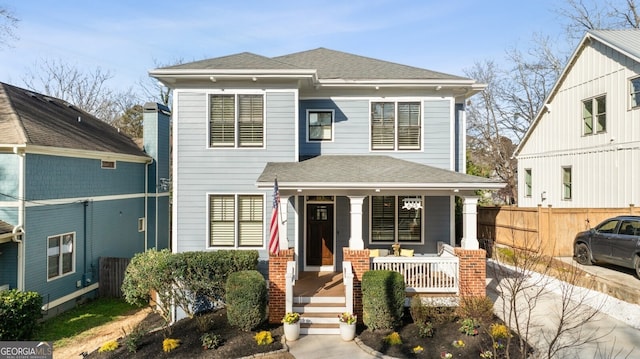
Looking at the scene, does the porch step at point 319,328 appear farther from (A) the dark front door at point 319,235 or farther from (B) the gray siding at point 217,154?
(B) the gray siding at point 217,154

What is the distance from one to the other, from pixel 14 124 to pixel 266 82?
8228mm

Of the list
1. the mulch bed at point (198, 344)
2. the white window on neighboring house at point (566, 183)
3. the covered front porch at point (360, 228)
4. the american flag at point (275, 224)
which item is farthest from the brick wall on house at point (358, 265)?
the white window on neighboring house at point (566, 183)

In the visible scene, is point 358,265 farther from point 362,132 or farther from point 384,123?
point 384,123

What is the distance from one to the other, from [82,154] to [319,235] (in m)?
9.24

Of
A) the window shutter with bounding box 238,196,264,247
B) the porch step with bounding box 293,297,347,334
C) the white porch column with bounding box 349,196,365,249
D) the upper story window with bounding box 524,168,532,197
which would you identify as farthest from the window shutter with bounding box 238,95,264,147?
the upper story window with bounding box 524,168,532,197

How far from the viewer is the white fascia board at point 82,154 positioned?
36.6 feet

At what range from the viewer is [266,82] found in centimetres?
1090

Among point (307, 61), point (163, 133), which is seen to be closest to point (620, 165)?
point (307, 61)

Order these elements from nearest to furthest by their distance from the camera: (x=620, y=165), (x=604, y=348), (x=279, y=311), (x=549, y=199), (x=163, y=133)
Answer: (x=604, y=348)
(x=279, y=311)
(x=620, y=165)
(x=549, y=199)
(x=163, y=133)

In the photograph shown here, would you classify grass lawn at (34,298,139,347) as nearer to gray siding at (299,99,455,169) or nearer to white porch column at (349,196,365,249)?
white porch column at (349,196,365,249)

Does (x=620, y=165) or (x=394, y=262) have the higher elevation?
(x=620, y=165)

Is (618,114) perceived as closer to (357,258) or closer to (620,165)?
(620,165)

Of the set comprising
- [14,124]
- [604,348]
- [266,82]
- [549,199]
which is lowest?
[604,348]

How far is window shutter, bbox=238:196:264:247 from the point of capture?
1082 centimetres
